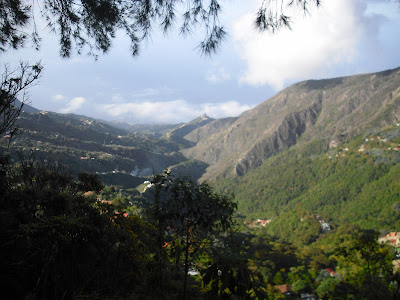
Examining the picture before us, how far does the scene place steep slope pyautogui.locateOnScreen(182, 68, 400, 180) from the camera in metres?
129

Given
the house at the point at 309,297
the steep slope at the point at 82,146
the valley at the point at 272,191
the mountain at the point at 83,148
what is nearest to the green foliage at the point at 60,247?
the valley at the point at 272,191

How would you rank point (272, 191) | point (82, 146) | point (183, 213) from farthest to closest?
1. point (272, 191)
2. point (82, 146)
3. point (183, 213)

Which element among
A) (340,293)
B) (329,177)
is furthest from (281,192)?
(340,293)

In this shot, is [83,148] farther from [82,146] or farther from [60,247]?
[60,247]

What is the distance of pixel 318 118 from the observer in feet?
527

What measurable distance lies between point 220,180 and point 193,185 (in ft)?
431

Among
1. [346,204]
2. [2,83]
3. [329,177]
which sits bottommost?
[346,204]

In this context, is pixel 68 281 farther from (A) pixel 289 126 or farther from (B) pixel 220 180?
(A) pixel 289 126

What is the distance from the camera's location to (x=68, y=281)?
6.97ft

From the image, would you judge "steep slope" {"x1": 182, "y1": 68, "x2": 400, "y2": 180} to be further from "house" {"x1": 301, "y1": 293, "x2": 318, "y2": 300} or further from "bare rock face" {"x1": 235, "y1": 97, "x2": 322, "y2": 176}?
"house" {"x1": 301, "y1": 293, "x2": 318, "y2": 300}

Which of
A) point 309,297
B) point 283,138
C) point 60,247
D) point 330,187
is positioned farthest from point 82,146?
point 283,138

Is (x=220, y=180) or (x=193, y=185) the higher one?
(x=193, y=185)

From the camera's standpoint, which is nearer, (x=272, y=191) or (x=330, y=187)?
(x=330, y=187)

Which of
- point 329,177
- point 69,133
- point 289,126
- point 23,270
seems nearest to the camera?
point 23,270
